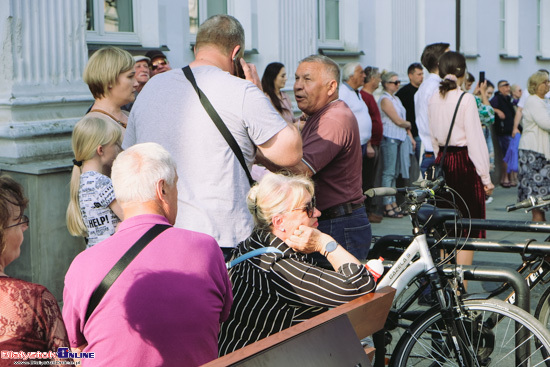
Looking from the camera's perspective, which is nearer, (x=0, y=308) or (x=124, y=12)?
(x=0, y=308)

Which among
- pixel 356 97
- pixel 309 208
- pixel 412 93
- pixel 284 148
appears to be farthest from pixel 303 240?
pixel 412 93

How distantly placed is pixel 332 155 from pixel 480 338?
1.22 m

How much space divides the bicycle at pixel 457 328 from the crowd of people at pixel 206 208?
321 millimetres

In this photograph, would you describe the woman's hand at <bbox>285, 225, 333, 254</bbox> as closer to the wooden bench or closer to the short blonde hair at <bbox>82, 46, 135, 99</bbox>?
the wooden bench

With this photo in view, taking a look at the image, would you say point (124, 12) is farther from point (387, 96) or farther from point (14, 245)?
point (14, 245)

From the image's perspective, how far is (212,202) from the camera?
3762 millimetres

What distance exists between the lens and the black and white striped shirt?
3.21 metres

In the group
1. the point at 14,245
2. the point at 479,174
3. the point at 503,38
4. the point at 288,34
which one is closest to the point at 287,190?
the point at 14,245

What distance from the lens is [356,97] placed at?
9.52 meters

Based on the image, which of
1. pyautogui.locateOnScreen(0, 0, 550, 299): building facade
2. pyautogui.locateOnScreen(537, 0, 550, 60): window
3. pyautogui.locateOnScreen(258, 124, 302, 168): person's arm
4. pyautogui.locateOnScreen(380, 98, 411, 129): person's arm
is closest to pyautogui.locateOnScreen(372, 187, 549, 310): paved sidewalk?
pyautogui.locateOnScreen(380, 98, 411, 129): person's arm

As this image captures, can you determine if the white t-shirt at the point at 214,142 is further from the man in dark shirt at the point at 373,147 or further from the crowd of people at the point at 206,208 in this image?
the man in dark shirt at the point at 373,147

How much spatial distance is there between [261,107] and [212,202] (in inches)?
18.9

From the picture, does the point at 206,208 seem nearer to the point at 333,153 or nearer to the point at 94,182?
the point at 94,182

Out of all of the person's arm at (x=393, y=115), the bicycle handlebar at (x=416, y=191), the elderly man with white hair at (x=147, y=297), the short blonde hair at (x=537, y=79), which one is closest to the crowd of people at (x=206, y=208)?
the elderly man with white hair at (x=147, y=297)
